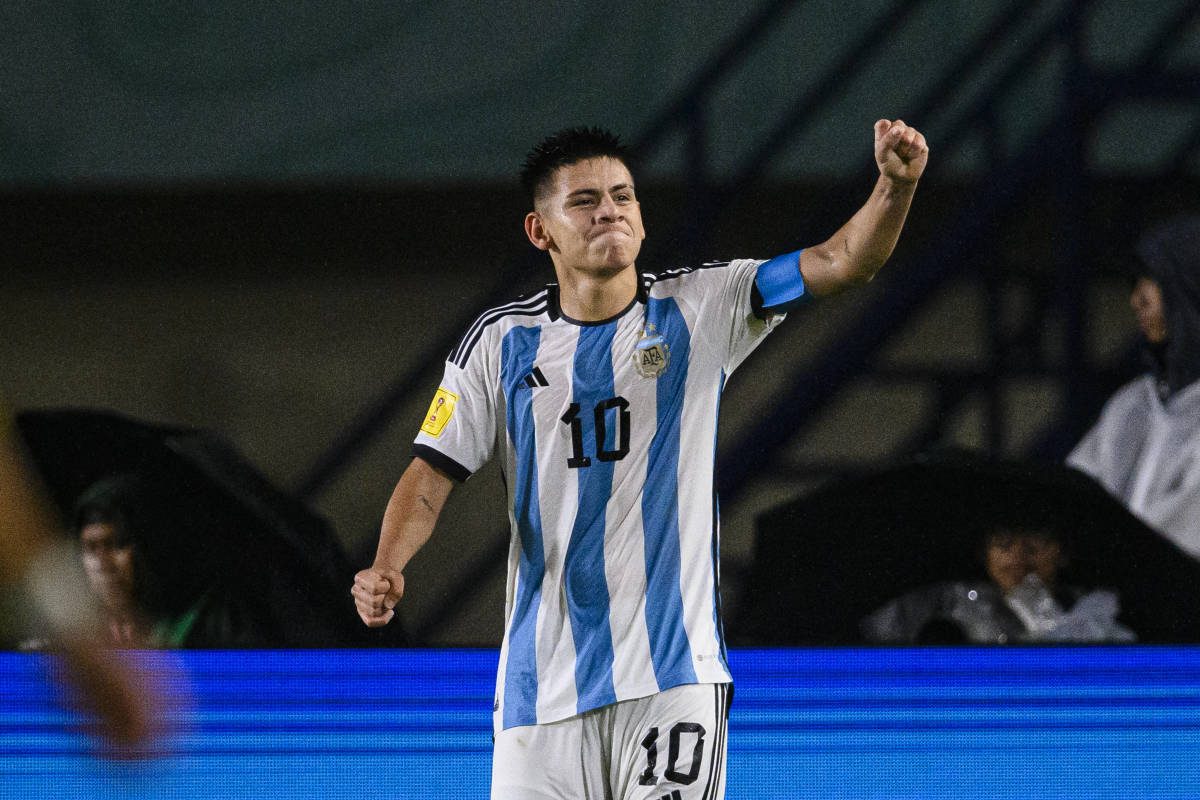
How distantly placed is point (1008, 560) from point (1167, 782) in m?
0.56

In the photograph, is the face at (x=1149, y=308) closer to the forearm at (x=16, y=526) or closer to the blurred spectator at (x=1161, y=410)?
the blurred spectator at (x=1161, y=410)

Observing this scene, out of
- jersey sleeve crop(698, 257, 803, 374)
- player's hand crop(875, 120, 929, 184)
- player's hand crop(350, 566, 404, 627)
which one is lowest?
player's hand crop(350, 566, 404, 627)

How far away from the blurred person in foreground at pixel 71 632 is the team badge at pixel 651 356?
3.43 feet

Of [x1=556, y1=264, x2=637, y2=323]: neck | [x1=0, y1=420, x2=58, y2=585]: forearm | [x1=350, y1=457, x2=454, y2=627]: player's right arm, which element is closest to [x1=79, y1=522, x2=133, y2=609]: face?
[x1=350, y1=457, x2=454, y2=627]: player's right arm

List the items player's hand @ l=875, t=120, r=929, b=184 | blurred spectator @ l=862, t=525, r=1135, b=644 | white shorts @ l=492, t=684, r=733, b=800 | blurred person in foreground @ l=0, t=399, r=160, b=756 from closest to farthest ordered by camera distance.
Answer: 1. blurred person in foreground @ l=0, t=399, r=160, b=756
2. player's hand @ l=875, t=120, r=929, b=184
3. white shorts @ l=492, t=684, r=733, b=800
4. blurred spectator @ l=862, t=525, r=1135, b=644

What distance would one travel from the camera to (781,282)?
1.80m

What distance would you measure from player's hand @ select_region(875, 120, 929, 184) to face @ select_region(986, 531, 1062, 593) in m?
1.54

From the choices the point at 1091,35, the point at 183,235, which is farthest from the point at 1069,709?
the point at 183,235

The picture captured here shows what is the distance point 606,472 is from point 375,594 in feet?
1.12

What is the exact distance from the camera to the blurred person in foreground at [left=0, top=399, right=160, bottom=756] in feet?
2.68

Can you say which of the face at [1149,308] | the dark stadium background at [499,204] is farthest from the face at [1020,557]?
the face at [1149,308]

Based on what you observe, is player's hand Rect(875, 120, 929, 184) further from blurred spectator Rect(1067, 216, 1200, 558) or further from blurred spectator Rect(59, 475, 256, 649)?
blurred spectator Rect(59, 475, 256, 649)

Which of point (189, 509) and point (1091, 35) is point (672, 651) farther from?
point (1091, 35)

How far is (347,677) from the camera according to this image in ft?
9.13
